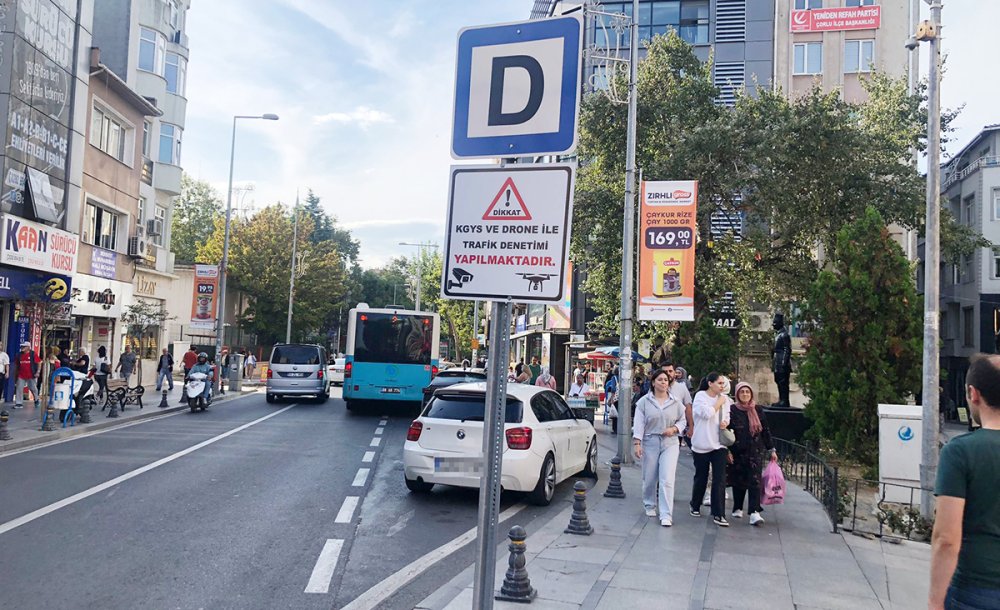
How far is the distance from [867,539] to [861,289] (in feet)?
20.1

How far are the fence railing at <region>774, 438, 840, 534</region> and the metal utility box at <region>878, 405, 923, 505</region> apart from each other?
913mm

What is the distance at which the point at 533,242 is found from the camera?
348 cm

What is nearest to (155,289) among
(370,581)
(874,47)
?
(370,581)

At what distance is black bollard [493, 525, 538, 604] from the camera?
5.97 metres

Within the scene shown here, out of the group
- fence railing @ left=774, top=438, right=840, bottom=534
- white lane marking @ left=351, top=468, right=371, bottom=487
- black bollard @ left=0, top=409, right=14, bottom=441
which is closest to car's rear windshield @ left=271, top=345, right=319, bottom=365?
black bollard @ left=0, top=409, right=14, bottom=441

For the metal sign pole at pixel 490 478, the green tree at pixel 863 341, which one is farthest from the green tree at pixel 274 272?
the metal sign pole at pixel 490 478

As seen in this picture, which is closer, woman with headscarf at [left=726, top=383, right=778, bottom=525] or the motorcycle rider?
woman with headscarf at [left=726, top=383, right=778, bottom=525]

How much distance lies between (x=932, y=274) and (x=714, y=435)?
368cm

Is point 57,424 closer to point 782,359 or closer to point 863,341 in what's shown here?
point 782,359

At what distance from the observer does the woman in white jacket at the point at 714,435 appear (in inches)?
361

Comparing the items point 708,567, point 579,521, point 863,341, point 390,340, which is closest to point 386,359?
point 390,340

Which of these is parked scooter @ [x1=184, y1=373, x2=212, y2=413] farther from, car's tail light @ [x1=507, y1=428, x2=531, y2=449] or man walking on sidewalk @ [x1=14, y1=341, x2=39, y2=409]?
car's tail light @ [x1=507, y1=428, x2=531, y2=449]

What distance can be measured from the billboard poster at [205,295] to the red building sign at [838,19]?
30373 millimetres

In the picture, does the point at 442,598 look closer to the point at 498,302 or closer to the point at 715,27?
the point at 498,302
